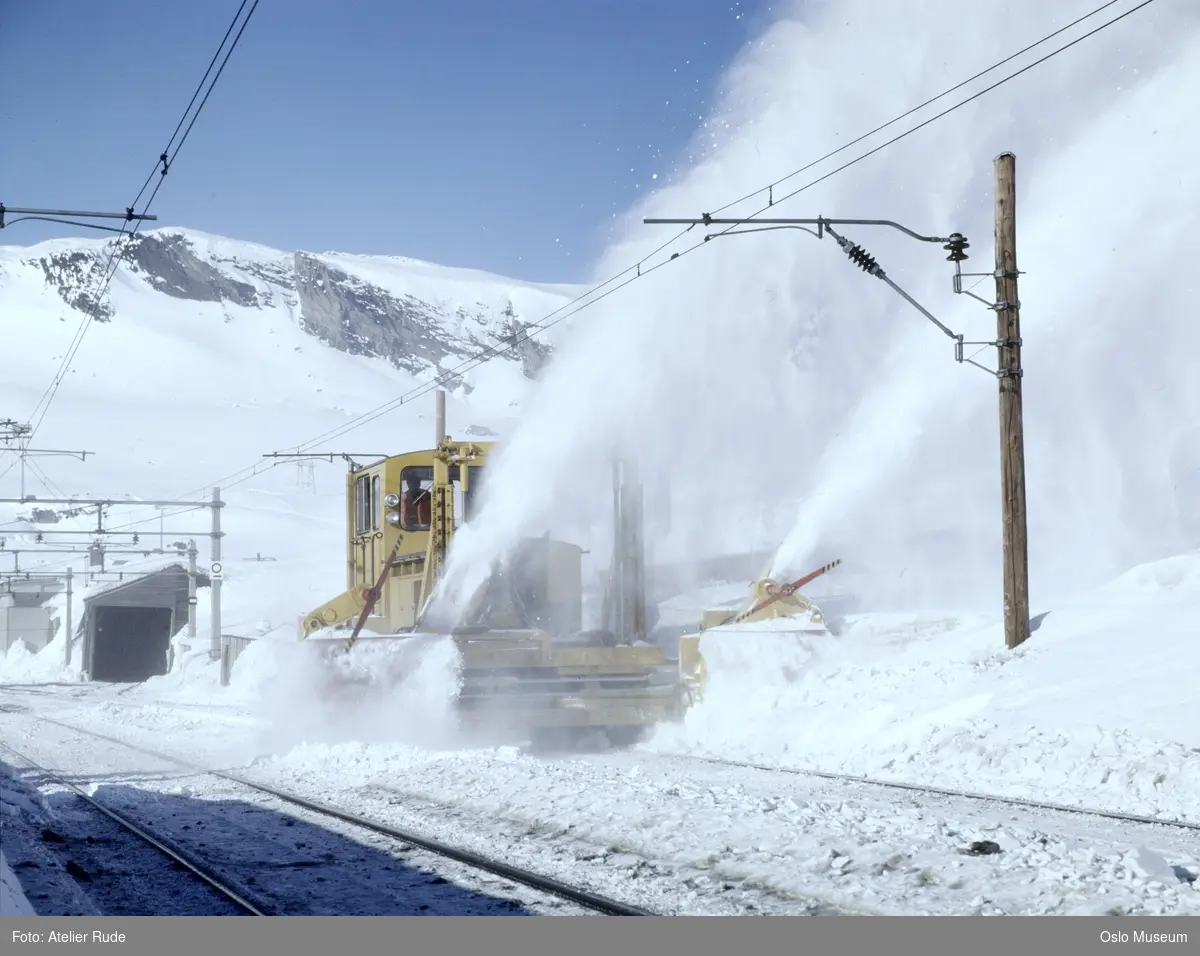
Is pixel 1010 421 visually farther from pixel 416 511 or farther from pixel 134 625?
pixel 134 625

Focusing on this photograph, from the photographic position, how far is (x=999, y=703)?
47.9ft

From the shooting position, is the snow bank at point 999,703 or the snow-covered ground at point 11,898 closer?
the snow-covered ground at point 11,898

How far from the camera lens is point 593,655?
1567 cm

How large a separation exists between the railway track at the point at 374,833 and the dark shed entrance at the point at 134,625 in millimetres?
46546

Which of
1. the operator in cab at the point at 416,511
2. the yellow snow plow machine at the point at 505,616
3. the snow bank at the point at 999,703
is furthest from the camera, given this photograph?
the operator in cab at the point at 416,511

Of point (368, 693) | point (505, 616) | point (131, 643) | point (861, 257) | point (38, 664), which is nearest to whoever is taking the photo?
point (368, 693)

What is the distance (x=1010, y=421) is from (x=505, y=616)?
22.6 ft

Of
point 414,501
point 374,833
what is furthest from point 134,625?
point 374,833

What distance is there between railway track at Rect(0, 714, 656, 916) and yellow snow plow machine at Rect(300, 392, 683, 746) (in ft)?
8.40

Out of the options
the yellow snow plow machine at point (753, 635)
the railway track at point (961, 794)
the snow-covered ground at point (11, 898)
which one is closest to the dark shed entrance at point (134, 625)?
the yellow snow plow machine at point (753, 635)

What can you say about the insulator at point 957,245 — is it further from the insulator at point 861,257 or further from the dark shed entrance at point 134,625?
the dark shed entrance at point 134,625

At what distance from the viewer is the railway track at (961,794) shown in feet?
33.0

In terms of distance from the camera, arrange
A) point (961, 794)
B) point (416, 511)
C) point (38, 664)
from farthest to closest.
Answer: point (38, 664) → point (416, 511) → point (961, 794)
